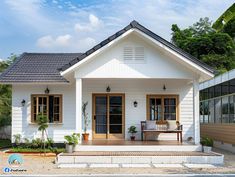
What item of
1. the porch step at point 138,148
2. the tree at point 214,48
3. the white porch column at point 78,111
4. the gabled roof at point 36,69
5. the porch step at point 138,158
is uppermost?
the tree at point 214,48

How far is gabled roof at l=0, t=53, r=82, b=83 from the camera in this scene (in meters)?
17.8

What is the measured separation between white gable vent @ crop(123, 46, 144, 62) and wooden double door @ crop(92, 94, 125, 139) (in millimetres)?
3243

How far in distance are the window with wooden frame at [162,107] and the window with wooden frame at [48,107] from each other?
14.5 feet

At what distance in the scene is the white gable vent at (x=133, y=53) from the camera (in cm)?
1563

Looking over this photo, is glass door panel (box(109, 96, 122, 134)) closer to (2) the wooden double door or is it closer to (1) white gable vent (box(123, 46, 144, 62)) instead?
(2) the wooden double door

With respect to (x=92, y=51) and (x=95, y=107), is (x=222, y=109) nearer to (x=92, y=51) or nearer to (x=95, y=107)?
(x=95, y=107)

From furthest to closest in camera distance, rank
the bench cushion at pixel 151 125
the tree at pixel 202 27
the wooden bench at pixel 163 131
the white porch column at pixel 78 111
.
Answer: the tree at pixel 202 27 → the bench cushion at pixel 151 125 → the wooden bench at pixel 163 131 → the white porch column at pixel 78 111

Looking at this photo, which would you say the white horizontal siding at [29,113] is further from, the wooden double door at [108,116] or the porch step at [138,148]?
the porch step at [138,148]

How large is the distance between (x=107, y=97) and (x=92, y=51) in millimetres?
3946

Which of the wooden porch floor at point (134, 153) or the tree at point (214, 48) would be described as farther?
the tree at point (214, 48)

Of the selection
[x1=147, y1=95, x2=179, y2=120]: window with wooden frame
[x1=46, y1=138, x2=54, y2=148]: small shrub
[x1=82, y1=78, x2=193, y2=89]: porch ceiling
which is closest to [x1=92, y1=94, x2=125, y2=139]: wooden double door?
[x1=82, y1=78, x2=193, y2=89]: porch ceiling

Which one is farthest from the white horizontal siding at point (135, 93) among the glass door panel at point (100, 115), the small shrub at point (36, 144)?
the small shrub at point (36, 144)

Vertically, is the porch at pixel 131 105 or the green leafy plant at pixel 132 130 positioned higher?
the porch at pixel 131 105

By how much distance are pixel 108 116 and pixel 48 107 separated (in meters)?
2.97
